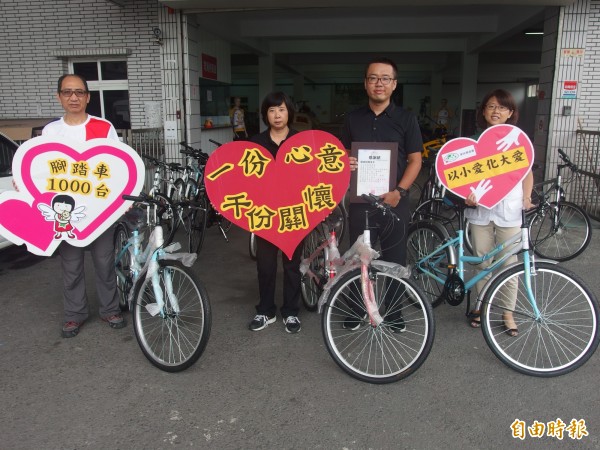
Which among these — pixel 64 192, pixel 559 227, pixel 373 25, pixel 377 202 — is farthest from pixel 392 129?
pixel 373 25

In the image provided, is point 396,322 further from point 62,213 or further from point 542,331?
point 62,213

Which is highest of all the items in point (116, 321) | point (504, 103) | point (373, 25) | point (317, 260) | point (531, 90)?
point (373, 25)

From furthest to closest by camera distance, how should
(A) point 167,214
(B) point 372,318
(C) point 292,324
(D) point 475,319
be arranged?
(A) point 167,214
(D) point 475,319
(C) point 292,324
(B) point 372,318

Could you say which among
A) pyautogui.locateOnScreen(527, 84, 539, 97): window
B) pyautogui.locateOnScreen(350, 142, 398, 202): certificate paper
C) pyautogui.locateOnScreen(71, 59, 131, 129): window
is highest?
pyautogui.locateOnScreen(527, 84, 539, 97): window

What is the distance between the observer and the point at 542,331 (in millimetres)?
3611

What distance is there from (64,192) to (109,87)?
6.15 metres

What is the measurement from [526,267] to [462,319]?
111cm

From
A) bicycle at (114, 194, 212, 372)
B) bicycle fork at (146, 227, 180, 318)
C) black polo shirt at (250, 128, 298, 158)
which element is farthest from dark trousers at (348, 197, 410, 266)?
bicycle fork at (146, 227, 180, 318)

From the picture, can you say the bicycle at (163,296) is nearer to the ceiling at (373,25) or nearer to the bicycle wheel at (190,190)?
the bicycle wheel at (190,190)

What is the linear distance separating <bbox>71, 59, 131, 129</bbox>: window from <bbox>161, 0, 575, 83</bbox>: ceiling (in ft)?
5.72

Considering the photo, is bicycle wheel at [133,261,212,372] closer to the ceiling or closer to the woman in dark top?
the woman in dark top

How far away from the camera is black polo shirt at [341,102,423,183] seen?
329cm

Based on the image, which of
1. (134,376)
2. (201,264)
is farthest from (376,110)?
(201,264)

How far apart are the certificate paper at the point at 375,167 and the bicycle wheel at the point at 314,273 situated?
1.85 ft
